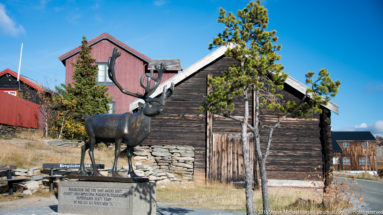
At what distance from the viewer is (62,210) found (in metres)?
6.81

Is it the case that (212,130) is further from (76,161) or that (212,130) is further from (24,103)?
(24,103)

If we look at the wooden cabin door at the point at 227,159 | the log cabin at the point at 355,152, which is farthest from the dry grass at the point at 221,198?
the log cabin at the point at 355,152

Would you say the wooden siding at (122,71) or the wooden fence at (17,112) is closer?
the wooden fence at (17,112)

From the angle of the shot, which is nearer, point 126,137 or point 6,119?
point 126,137

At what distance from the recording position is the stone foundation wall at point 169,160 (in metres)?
14.5

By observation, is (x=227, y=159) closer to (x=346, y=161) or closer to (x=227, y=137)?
(x=227, y=137)

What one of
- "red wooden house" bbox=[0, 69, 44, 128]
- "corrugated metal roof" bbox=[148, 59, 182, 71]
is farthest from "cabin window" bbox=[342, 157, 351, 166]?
"red wooden house" bbox=[0, 69, 44, 128]

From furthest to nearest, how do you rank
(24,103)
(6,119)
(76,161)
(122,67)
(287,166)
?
(122,67)
(24,103)
(6,119)
(287,166)
(76,161)

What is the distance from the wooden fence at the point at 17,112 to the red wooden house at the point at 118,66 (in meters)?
3.29

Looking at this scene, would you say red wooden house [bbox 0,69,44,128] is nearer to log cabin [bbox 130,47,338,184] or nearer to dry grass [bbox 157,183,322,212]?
log cabin [bbox 130,47,338,184]

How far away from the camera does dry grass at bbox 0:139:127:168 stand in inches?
479

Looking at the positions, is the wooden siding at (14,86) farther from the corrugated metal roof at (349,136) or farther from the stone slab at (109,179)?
the corrugated metal roof at (349,136)

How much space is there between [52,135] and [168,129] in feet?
31.8

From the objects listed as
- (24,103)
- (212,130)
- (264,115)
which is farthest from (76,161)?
(24,103)
